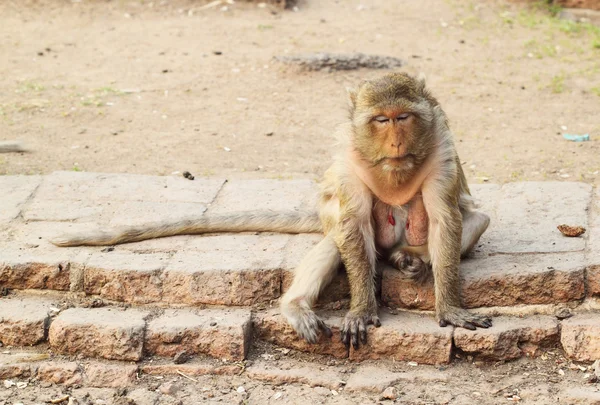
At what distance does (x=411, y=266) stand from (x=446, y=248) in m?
0.33

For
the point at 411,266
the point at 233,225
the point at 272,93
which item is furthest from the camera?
the point at 272,93

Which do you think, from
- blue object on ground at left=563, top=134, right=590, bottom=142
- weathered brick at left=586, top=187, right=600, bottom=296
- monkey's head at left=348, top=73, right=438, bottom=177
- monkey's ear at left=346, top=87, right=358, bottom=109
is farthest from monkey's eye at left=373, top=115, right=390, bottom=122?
blue object on ground at left=563, top=134, right=590, bottom=142

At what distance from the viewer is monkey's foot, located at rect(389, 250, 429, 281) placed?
5527mm

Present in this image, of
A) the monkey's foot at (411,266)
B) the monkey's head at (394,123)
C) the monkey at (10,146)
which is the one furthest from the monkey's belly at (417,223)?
the monkey at (10,146)

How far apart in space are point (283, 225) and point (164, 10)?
762 cm

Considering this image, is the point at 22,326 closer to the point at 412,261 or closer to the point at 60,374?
the point at 60,374

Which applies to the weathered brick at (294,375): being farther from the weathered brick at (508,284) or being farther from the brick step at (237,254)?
the weathered brick at (508,284)

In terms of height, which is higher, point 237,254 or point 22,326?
point 237,254

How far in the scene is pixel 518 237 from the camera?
19.7 ft

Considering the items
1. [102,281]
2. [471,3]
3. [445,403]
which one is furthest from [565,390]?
[471,3]

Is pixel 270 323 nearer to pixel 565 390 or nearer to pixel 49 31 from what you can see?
pixel 565 390

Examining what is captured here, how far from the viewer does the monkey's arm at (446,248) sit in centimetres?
529

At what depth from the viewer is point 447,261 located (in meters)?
5.29

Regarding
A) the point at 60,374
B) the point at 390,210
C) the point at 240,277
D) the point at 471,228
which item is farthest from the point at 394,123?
the point at 60,374
